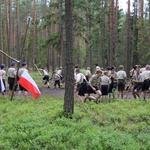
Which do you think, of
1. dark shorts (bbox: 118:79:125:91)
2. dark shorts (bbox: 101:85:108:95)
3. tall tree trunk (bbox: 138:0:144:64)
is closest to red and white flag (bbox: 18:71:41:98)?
dark shorts (bbox: 101:85:108:95)

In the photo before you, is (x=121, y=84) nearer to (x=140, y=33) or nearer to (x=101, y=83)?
(x=101, y=83)

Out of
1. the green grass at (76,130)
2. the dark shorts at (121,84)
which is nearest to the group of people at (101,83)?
the dark shorts at (121,84)

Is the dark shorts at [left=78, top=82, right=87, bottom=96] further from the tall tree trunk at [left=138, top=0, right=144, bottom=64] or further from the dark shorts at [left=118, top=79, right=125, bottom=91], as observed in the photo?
the tall tree trunk at [left=138, top=0, right=144, bottom=64]

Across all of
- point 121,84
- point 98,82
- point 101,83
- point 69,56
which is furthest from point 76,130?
point 121,84

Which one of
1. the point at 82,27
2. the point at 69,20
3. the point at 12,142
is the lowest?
the point at 12,142

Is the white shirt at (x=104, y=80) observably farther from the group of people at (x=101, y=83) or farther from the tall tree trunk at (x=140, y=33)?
the tall tree trunk at (x=140, y=33)

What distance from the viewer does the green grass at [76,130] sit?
22.5 ft

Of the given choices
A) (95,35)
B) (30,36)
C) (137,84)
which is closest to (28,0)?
(30,36)

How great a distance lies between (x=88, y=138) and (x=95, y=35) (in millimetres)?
33690

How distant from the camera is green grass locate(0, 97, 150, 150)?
685 cm

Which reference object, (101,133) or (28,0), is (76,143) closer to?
(101,133)

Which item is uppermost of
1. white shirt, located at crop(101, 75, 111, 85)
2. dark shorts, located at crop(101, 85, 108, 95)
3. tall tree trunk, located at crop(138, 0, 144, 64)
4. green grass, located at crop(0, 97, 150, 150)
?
tall tree trunk, located at crop(138, 0, 144, 64)

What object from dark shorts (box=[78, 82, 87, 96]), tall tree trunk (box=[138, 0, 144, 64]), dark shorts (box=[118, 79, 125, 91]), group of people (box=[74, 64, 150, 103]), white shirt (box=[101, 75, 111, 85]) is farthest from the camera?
tall tree trunk (box=[138, 0, 144, 64])

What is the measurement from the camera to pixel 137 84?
14.6m
